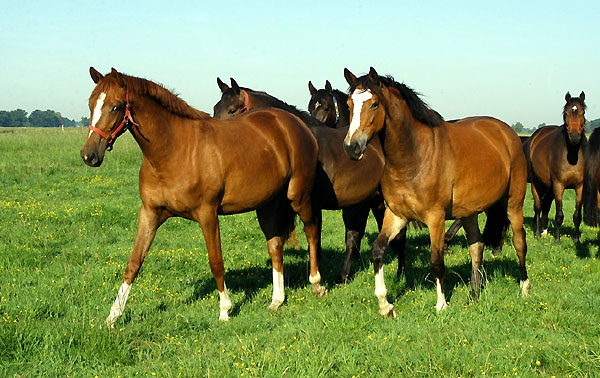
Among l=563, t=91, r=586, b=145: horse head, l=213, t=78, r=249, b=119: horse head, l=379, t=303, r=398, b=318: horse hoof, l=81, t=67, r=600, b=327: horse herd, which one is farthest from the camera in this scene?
l=563, t=91, r=586, b=145: horse head

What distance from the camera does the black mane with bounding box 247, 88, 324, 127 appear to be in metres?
7.66

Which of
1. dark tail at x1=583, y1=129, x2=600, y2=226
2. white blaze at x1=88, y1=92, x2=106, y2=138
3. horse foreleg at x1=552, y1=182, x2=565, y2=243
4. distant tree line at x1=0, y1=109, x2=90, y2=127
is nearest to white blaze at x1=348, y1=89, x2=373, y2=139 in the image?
white blaze at x1=88, y1=92, x2=106, y2=138

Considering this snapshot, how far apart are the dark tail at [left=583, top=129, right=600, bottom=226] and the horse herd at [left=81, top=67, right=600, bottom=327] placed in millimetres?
1987

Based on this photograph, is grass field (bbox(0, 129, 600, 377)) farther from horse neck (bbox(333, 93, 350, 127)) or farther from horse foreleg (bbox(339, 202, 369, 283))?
horse neck (bbox(333, 93, 350, 127))

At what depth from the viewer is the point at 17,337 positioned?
14.8 ft

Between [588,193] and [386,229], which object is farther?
[588,193]

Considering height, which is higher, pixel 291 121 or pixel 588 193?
pixel 291 121

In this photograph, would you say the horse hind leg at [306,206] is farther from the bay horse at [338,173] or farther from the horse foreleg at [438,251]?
the horse foreleg at [438,251]

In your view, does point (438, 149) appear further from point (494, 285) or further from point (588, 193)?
point (588, 193)

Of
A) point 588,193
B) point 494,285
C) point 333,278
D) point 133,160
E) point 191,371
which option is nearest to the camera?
point 191,371

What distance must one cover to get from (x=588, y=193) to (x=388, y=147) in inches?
182

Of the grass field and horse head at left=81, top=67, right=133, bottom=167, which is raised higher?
horse head at left=81, top=67, right=133, bottom=167

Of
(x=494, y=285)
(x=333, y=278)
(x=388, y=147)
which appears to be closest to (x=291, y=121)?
(x=388, y=147)

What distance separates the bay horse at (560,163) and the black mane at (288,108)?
217 inches
